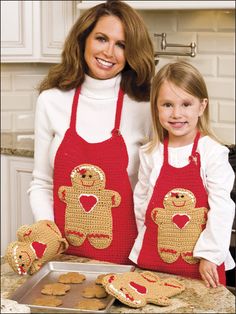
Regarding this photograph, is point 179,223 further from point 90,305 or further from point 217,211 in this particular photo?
point 90,305

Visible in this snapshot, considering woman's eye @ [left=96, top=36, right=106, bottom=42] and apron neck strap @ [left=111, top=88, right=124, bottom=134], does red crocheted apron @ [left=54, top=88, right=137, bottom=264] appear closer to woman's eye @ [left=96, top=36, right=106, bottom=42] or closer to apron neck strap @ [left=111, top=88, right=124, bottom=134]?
apron neck strap @ [left=111, top=88, right=124, bottom=134]

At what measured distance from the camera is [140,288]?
1556mm

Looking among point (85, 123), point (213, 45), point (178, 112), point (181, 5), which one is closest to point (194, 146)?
point (178, 112)

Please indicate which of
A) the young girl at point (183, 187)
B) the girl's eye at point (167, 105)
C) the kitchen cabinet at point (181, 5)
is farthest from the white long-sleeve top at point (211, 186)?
the kitchen cabinet at point (181, 5)

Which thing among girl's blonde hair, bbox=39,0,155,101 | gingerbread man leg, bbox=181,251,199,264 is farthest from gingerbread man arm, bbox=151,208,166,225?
girl's blonde hair, bbox=39,0,155,101

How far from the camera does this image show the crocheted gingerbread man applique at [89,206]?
209 cm

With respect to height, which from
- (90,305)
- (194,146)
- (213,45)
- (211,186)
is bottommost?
(90,305)

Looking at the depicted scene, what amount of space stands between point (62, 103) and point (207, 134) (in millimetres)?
534

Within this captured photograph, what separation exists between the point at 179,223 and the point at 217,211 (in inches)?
4.5

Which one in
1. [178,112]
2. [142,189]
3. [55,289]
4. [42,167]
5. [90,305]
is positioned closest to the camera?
[90,305]

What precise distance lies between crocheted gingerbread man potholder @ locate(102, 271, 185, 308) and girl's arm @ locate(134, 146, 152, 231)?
0.40m

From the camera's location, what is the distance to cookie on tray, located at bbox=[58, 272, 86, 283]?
1.68 meters

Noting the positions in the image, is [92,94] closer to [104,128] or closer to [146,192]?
[104,128]

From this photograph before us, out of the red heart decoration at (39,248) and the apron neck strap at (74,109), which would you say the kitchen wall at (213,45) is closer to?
the apron neck strap at (74,109)
